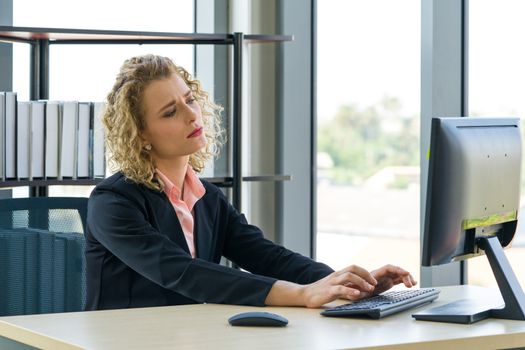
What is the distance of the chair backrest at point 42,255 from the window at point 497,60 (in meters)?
1.51

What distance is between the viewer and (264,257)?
2.52 m

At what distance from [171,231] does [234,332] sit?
57 cm

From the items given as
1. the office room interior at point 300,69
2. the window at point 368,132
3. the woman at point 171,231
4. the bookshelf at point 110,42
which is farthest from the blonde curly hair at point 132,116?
the window at point 368,132

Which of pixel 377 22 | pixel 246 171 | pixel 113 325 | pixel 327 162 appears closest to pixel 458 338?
pixel 113 325

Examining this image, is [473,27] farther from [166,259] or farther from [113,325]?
[113,325]

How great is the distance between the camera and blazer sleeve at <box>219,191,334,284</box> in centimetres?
244

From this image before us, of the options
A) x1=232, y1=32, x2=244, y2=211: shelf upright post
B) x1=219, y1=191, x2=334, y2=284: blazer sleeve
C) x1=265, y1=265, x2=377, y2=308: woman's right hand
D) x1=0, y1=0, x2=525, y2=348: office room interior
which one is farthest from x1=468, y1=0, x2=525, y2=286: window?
x1=265, y1=265, x2=377, y2=308: woman's right hand

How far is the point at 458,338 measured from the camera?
177cm

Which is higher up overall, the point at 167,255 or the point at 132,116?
the point at 132,116

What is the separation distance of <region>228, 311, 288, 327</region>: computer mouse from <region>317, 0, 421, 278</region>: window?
1.70m

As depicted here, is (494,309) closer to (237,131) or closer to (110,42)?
Answer: (237,131)

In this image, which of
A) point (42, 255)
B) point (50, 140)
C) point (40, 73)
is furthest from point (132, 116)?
point (40, 73)

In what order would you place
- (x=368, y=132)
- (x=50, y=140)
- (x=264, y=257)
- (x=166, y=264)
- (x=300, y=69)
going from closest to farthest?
(x=166, y=264) → (x=264, y=257) → (x=50, y=140) → (x=300, y=69) → (x=368, y=132)

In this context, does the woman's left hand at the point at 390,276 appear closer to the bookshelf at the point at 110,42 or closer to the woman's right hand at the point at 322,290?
the woman's right hand at the point at 322,290
